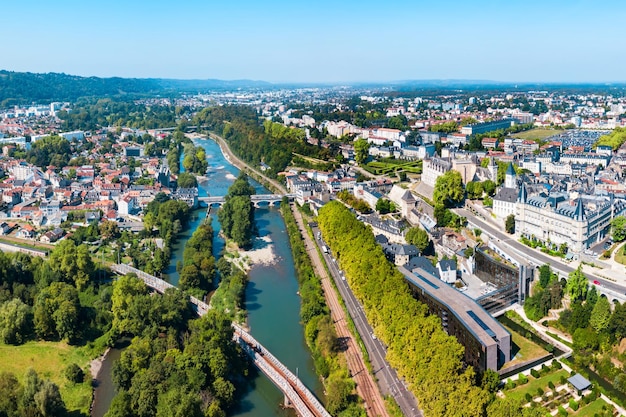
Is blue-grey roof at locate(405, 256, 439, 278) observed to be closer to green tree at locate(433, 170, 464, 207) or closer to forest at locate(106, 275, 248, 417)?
forest at locate(106, 275, 248, 417)

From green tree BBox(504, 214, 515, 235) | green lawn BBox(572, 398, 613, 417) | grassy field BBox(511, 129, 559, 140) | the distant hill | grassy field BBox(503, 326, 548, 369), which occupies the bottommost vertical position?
green lawn BBox(572, 398, 613, 417)

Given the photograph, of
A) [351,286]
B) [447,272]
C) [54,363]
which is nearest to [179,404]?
[54,363]

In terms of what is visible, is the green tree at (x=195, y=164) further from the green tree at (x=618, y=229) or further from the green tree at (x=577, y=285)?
the green tree at (x=577, y=285)

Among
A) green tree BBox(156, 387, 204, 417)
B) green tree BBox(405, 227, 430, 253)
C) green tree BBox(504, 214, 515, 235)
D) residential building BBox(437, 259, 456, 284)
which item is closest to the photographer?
green tree BBox(156, 387, 204, 417)

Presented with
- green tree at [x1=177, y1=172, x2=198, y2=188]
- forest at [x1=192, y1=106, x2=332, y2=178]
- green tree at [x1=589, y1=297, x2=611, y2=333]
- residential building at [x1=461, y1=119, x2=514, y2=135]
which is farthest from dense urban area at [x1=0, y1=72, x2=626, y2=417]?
residential building at [x1=461, y1=119, x2=514, y2=135]

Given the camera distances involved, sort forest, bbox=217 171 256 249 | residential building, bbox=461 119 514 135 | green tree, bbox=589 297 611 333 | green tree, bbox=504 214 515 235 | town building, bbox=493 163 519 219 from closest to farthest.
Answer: green tree, bbox=589 297 611 333 < green tree, bbox=504 214 515 235 < town building, bbox=493 163 519 219 < forest, bbox=217 171 256 249 < residential building, bbox=461 119 514 135

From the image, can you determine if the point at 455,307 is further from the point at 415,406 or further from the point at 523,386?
the point at 415,406

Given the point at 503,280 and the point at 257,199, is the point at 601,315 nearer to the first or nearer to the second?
the point at 503,280
